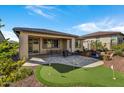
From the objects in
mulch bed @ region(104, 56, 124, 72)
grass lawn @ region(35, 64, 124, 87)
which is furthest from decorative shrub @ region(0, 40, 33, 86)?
mulch bed @ region(104, 56, 124, 72)

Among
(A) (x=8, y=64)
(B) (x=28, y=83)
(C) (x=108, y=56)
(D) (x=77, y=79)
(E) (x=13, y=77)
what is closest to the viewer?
(A) (x=8, y=64)

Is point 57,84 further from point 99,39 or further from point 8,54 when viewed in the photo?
point 99,39

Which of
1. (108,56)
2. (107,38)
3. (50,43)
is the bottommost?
(108,56)

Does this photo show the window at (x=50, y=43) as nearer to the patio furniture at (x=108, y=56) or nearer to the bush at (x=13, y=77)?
the patio furniture at (x=108, y=56)

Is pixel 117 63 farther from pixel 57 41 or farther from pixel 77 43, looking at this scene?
pixel 77 43

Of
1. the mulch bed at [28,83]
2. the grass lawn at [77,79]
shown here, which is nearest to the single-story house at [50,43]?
the grass lawn at [77,79]

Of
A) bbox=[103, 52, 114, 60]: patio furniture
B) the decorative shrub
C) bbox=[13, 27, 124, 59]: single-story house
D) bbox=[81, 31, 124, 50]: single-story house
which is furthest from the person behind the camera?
bbox=[13, 27, 124, 59]: single-story house

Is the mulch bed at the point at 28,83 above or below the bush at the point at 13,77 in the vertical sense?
below

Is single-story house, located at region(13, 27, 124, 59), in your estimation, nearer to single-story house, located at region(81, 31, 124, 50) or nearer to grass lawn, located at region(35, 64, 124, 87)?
single-story house, located at region(81, 31, 124, 50)

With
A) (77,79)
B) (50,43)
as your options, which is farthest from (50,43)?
(77,79)

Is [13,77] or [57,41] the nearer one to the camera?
[13,77]
